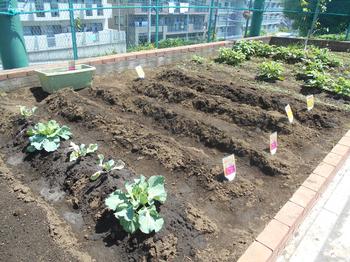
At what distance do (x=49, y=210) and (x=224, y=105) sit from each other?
255 cm

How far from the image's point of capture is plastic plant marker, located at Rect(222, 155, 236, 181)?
235 centimetres

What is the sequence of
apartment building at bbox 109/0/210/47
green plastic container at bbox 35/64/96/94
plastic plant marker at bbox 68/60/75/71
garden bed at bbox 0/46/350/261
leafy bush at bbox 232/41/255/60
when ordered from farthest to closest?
apartment building at bbox 109/0/210/47 < leafy bush at bbox 232/41/255/60 < plastic plant marker at bbox 68/60/75/71 < green plastic container at bbox 35/64/96/94 < garden bed at bbox 0/46/350/261

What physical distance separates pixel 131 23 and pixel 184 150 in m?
22.7

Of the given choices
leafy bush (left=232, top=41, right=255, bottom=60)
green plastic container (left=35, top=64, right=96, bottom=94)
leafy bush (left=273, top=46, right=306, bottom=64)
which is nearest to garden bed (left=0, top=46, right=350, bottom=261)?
green plastic container (left=35, top=64, right=96, bottom=94)

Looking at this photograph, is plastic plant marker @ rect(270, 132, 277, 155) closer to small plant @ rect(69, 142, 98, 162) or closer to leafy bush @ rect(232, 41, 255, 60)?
small plant @ rect(69, 142, 98, 162)

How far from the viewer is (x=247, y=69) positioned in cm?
576

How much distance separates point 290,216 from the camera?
2.03m

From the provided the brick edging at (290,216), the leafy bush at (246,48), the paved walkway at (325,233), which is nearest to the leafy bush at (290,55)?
the leafy bush at (246,48)

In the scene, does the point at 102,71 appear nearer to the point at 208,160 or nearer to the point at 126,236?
the point at 208,160

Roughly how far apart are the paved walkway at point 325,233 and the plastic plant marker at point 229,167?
671mm

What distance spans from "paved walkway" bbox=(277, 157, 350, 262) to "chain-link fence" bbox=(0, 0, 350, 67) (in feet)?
13.4

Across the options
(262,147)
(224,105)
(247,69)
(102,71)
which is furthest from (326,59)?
(102,71)

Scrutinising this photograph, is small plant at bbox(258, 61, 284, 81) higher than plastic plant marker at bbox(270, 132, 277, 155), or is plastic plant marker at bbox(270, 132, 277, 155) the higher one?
small plant at bbox(258, 61, 284, 81)

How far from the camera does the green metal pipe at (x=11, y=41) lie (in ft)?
13.0
